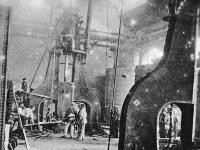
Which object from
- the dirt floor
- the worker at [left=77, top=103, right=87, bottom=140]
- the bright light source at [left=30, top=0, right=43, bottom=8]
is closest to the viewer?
the dirt floor

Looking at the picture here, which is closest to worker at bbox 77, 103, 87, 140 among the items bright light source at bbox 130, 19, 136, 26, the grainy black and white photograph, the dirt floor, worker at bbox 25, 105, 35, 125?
the grainy black and white photograph

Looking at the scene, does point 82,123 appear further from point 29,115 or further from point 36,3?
point 36,3

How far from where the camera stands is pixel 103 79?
77.9ft

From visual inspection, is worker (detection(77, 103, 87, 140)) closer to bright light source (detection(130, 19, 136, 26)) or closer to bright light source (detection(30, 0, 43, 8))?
bright light source (detection(130, 19, 136, 26))

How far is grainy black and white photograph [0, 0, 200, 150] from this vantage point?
4277 mm

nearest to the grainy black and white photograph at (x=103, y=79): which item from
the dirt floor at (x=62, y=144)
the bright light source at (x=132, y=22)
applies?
the dirt floor at (x=62, y=144)

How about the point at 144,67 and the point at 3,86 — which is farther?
the point at 144,67

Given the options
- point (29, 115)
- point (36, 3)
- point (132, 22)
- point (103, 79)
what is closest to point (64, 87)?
point (29, 115)

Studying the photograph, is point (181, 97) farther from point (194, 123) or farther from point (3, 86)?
point (3, 86)

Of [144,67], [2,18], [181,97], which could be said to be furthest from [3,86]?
[144,67]

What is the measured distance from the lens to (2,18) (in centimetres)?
480

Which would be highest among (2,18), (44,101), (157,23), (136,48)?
(157,23)

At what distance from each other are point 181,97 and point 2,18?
11.9 feet

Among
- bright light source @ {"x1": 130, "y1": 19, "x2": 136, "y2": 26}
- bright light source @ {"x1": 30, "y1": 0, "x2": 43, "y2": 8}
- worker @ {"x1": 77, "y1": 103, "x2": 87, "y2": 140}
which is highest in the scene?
bright light source @ {"x1": 30, "y1": 0, "x2": 43, "y2": 8}
